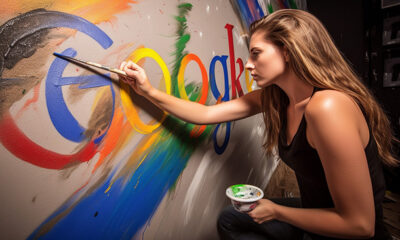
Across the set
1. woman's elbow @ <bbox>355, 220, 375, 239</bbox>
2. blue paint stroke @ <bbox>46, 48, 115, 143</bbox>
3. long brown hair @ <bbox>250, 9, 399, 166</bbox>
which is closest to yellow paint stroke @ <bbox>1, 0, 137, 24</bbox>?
blue paint stroke @ <bbox>46, 48, 115, 143</bbox>

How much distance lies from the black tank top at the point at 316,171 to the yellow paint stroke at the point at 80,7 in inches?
31.4

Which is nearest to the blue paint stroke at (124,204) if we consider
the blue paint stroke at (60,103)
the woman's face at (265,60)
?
the blue paint stroke at (60,103)

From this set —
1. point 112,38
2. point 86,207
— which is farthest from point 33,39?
point 86,207

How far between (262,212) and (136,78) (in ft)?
2.49

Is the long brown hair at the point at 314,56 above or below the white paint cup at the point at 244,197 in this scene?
above

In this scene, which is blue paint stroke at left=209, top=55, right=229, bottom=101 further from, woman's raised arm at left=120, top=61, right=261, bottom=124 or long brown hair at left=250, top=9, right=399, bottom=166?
long brown hair at left=250, top=9, right=399, bottom=166

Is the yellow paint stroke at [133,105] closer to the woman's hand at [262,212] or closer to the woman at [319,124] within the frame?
the woman at [319,124]

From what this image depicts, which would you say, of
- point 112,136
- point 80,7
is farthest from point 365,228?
point 80,7

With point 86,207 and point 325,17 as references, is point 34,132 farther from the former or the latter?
point 325,17

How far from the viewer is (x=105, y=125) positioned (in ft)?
2.67

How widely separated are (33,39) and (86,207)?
54 centimetres

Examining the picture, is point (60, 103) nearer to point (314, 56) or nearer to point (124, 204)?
point (124, 204)

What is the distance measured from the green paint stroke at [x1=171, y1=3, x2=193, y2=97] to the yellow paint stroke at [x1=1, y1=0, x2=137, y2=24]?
266mm

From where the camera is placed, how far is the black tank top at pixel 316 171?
0.90m
